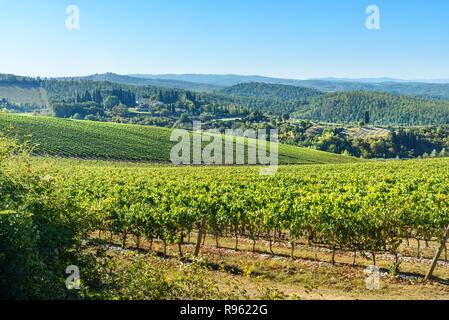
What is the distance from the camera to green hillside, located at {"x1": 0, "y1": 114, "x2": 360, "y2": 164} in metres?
66.0

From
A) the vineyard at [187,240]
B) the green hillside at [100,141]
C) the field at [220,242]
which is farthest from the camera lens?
the green hillside at [100,141]

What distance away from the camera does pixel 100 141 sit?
75062 millimetres

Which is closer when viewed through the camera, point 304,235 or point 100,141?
point 304,235

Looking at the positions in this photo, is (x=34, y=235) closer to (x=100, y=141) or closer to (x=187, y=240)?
(x=187, y=240)

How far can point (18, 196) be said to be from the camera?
8281 mm

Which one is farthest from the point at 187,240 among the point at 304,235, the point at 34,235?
the point at 34,235

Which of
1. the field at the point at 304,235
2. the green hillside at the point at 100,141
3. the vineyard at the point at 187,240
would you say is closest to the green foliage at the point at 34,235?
the vineyard at the point at 187,240

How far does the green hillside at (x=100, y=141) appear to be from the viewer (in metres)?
66.0

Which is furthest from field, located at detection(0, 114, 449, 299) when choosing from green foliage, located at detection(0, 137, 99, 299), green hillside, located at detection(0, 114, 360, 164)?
green hillside, located at detection(0, 114, 360, 164)

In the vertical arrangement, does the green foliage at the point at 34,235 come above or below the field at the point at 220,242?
above

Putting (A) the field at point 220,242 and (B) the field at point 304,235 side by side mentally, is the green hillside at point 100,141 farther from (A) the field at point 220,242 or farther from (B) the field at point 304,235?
(B) the field at point 304,235

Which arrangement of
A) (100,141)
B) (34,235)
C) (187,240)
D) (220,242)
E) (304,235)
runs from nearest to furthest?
(34,235), (304,235), (187,240), (220,242), (100,141)
